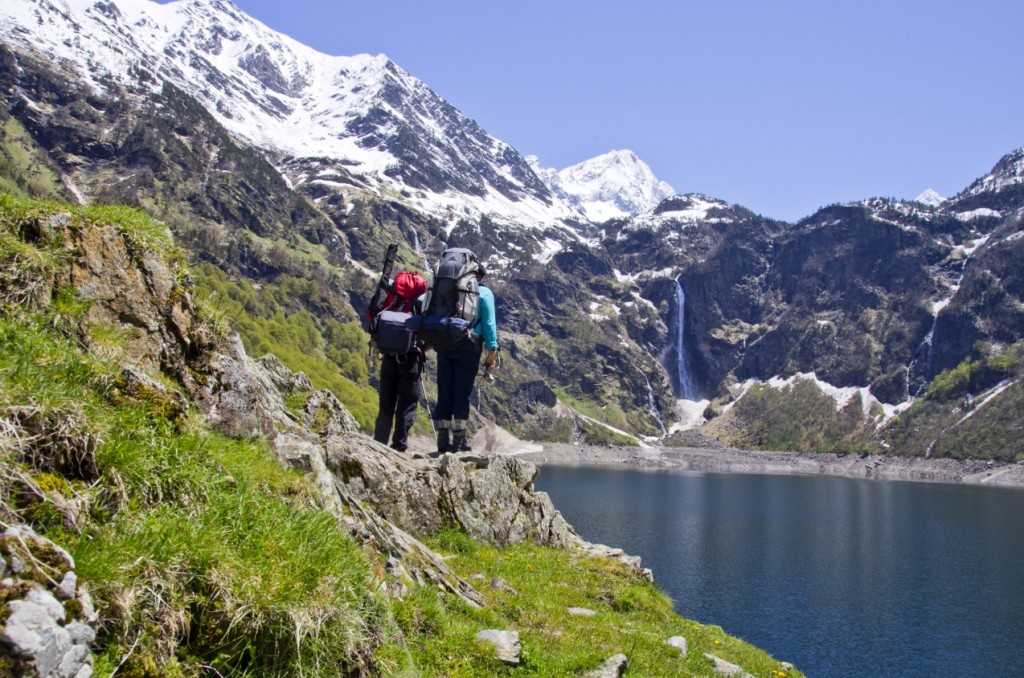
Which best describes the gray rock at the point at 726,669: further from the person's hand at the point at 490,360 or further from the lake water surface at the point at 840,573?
the lake water surface at the point at 840,573

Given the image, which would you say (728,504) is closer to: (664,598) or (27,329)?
(664,598)

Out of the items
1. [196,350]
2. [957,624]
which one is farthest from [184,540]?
[957,624]

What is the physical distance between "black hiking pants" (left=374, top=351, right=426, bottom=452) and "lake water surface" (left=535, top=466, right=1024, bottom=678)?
41423mm

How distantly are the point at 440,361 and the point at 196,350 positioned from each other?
6.94 m

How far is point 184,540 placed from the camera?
4945mm

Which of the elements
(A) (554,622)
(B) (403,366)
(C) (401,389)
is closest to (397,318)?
(B) (403,366)

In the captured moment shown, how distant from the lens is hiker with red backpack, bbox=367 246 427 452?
1416 centimetres

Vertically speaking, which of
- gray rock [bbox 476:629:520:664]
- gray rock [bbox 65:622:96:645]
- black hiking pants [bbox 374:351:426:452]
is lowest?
gray rock [bbox 476:629:520:664]

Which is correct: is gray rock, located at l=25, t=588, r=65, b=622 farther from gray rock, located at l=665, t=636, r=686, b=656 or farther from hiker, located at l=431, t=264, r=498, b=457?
gray rock, located at l=665, t=636, r=686, b=656

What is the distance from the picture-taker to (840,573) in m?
74.6

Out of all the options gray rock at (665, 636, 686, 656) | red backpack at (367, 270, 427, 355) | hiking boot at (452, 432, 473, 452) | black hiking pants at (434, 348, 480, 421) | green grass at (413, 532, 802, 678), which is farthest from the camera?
hiking boot at (452, 432, 473, 452)

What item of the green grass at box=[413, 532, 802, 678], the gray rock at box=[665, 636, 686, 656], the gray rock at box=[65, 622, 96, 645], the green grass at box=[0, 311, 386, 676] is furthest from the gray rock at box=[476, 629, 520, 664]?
the gray rock at box=[665, 636, 686, 656]

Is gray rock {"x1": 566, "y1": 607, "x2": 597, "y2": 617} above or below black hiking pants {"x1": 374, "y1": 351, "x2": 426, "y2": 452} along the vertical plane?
below

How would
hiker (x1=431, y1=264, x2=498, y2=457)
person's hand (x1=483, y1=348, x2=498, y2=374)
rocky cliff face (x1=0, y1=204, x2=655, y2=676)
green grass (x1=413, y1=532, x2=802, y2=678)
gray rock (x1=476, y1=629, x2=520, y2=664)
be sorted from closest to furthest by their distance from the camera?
rocky cliff face (x1=0, y1=204, x2=655, y2=676), green grass (x1=413, y1=532, x2=802, y2=678), gray rock (x1=476, y1=629, x2=520, y2=664), person's hand (x1=483, y1=348, x2=498, y2=374), hiker (x1=431, y1=264, x2=498, y2=457)
